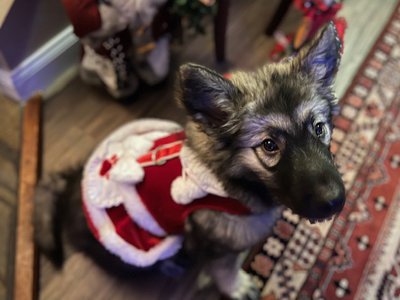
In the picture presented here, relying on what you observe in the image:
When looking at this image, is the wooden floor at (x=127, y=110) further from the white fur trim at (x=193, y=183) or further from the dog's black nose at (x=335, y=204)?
the dog's black nose at (x=335, y=204)

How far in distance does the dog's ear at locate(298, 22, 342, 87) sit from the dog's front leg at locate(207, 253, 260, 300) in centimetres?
66

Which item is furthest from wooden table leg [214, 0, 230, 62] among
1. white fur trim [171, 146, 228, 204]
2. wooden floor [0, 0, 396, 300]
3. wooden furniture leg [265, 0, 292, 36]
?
white fur trim [171, 146, 228, 204]

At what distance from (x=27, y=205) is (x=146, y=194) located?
0.73 metres

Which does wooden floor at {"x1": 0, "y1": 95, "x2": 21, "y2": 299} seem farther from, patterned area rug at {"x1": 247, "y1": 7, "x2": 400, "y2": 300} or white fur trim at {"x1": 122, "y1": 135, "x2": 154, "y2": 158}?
patterned area rug at {"x1": 247, "y1": 7, "x2": 400, "y2": 300}

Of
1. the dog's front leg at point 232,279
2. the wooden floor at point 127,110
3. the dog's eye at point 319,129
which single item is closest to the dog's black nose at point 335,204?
the dog's eye at point 319,129

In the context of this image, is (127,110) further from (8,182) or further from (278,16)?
(278,16)

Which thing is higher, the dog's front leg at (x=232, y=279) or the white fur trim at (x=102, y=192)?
the white fur trim at (x=102, y=192)

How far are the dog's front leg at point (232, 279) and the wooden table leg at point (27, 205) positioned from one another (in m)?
0.69

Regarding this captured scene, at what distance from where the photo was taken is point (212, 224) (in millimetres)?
1165

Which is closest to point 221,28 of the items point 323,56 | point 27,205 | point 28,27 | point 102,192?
point 28,27

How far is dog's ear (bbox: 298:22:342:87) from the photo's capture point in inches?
39.7

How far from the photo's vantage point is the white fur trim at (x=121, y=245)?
1.24 metres

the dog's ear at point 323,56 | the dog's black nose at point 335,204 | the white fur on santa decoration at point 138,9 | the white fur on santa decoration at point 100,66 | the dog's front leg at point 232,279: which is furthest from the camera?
the white fur on santa decoration at point 100,66

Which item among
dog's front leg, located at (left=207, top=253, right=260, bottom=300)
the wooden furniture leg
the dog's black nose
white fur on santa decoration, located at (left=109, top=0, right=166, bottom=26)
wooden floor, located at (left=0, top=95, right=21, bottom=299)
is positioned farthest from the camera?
the wooden furniture leg
